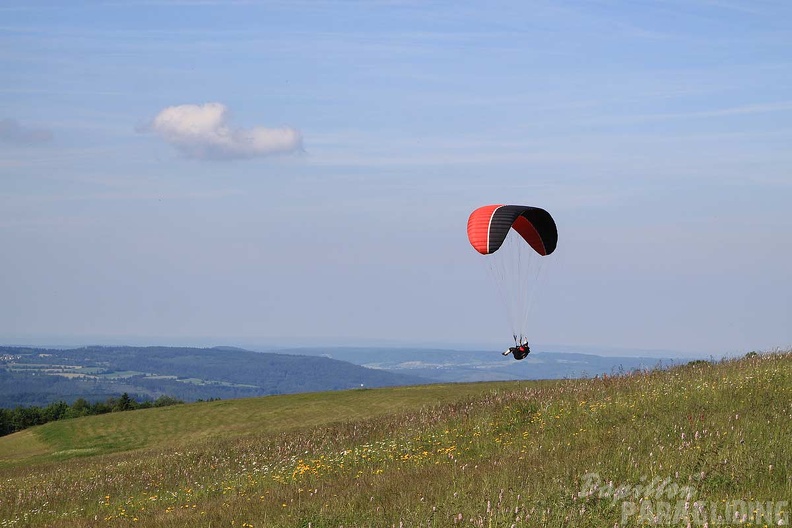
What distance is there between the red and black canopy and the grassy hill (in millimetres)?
5242

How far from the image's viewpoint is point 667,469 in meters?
11.8

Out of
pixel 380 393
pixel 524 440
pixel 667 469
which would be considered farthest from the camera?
pixel 380 393

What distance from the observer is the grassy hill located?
10.6 meters

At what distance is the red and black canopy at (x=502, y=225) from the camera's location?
87.2 feet

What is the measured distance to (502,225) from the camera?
26.6 meters

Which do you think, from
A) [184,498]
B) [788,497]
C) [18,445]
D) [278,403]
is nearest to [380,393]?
[278,403]

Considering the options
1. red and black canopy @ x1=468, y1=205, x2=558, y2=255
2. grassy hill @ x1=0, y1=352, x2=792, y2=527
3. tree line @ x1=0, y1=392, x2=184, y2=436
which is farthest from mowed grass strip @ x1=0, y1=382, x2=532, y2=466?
tree line @ x1=0, y1=392, x2=184, y2=436

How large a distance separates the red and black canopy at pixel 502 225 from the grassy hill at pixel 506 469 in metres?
5.24

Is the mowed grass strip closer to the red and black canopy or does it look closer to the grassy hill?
the red and black canopy

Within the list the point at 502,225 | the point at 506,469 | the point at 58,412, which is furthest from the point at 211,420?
the point at 58,412

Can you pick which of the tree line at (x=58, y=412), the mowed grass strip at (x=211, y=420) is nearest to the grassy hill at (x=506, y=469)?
the mowed grass strip at (x=211, y=420)

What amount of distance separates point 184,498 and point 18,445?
40543mm

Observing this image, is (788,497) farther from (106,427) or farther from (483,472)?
(106,427)

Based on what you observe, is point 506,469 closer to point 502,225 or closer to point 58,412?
point 502,225
